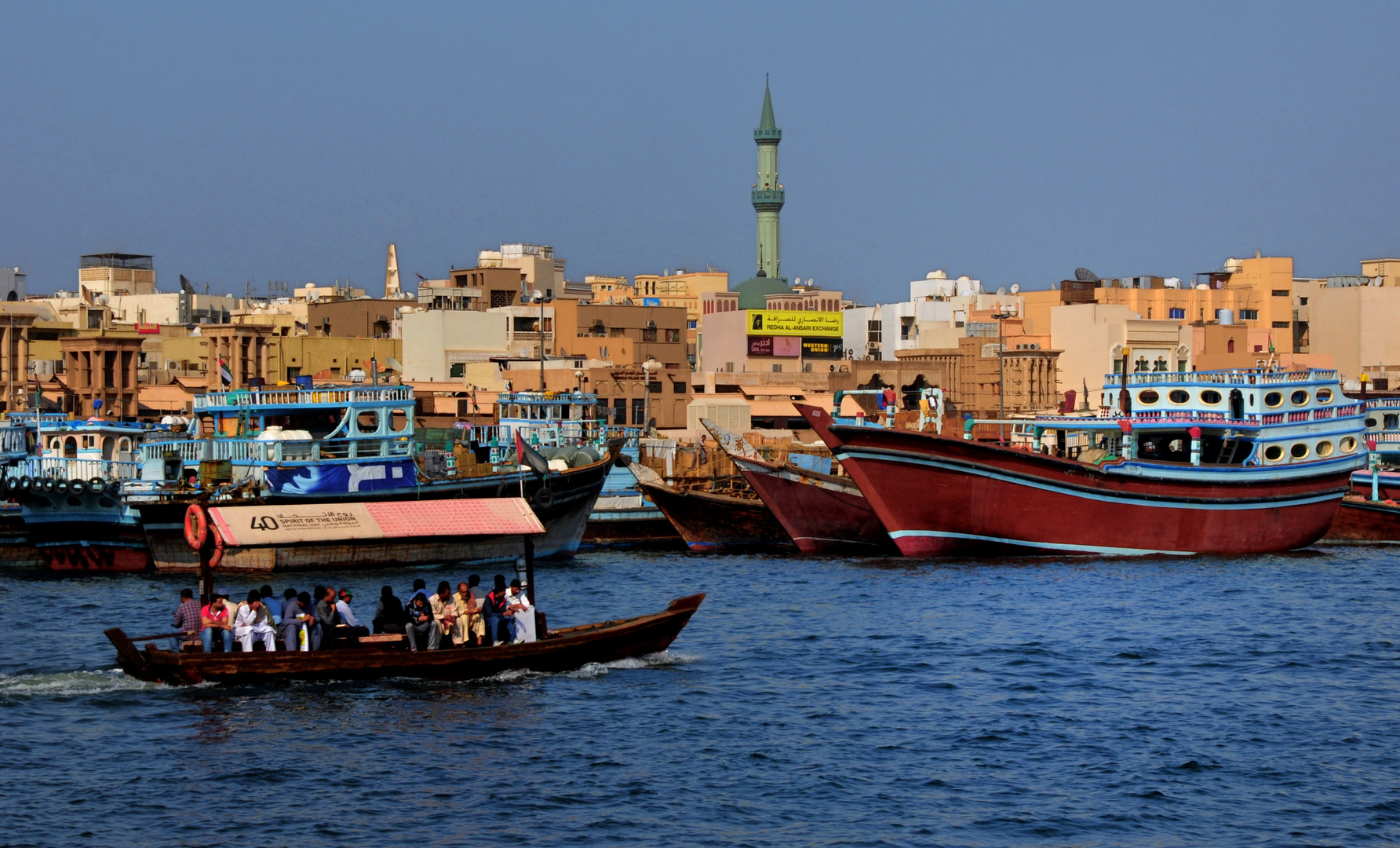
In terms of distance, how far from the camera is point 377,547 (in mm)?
41344

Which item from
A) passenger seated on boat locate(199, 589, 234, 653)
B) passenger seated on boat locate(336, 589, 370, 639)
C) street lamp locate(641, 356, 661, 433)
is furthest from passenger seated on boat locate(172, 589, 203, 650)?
street lamp locate(641, 356, 661, 433)

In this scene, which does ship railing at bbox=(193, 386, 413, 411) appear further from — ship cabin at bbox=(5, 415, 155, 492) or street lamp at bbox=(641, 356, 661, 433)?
street lamp at bbox=(641, 356, 661, 433)

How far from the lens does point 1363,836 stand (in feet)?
64.3

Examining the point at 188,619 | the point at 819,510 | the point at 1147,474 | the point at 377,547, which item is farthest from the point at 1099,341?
the point at 188,619

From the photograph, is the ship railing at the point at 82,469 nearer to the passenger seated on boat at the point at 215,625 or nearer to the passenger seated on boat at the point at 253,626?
the passenger seated on boat at the point at 215,625

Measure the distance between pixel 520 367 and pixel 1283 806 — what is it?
57438mm

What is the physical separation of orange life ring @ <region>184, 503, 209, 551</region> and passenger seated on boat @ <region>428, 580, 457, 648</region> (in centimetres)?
384

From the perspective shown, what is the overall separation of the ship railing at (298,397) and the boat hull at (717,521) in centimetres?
1001

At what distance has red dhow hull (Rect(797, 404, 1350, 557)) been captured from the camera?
139ft

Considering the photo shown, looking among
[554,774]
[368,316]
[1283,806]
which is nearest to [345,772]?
[554,774]

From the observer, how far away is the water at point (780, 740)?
20.0m

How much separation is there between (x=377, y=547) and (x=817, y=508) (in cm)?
1320

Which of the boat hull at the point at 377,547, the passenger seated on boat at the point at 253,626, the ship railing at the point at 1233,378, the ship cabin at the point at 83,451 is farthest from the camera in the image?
the ship railing at the point at 1233,378

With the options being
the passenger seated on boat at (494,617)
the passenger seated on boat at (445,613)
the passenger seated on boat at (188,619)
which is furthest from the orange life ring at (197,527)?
the passenger seated on boat at (494,617)
